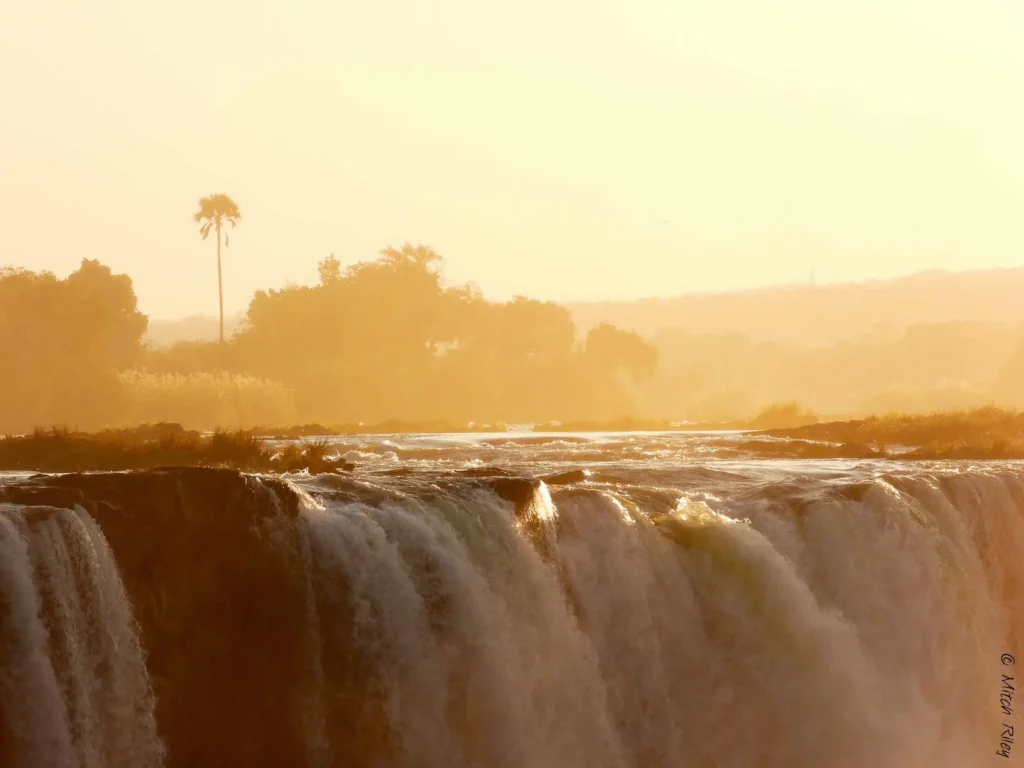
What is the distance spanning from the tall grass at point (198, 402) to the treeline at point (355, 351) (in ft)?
0.50

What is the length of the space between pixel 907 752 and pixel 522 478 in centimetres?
728

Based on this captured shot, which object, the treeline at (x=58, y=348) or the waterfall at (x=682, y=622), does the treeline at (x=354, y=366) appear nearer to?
the treeline at (x=58, y=348)

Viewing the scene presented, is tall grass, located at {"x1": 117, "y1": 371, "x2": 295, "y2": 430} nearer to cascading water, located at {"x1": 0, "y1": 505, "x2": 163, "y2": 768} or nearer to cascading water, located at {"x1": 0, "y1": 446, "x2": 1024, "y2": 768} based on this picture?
cascading water, located at {"x1": 0, "y1": 446, "x2": 1024, "y2": 768}

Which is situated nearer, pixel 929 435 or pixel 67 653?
pixel 67 653

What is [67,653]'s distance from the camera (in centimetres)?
1140

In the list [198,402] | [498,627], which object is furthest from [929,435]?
[198,402]

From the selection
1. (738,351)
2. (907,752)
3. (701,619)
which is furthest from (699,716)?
(738,351)

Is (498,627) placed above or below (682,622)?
above

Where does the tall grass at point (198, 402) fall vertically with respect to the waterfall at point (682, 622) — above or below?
above

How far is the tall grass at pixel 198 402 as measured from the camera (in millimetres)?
63594

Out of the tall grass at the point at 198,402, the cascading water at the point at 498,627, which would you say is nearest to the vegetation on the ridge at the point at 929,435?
the cascading water at the point at 498,627

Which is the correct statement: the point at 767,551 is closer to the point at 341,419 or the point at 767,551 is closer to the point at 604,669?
the point at 604,669

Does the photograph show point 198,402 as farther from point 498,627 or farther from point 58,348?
point 498,627

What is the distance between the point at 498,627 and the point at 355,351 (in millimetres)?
75117
